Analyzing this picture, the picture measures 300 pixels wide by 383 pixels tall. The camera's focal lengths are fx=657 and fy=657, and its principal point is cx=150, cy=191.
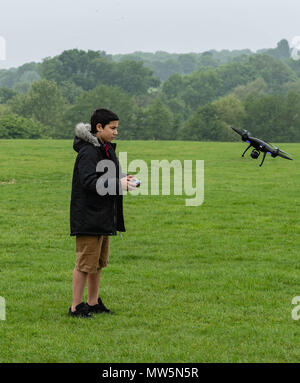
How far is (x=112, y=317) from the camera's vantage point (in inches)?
306

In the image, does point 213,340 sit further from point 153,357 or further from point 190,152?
point 190,152

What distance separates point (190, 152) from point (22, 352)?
32.3 meters

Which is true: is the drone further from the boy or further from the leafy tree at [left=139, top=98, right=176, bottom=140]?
the leafy tree at [left=139, top=98, right=176, bottom=140]

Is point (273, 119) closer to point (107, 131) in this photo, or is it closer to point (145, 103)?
point (145, 103)

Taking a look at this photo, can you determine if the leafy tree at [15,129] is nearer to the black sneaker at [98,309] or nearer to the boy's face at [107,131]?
the black sneaker at [98,309]

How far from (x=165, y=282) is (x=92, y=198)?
99.4 inches

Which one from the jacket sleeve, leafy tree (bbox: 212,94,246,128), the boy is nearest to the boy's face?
the boy

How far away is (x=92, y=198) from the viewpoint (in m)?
7.48

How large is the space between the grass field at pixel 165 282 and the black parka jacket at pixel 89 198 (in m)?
1.12

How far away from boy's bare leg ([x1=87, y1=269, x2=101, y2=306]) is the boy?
15cm

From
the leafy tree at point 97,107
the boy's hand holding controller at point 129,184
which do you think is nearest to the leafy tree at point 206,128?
the leafy tree at point 97,107

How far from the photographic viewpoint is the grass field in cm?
675

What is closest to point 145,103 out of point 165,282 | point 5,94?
point 5,94
